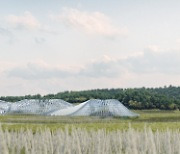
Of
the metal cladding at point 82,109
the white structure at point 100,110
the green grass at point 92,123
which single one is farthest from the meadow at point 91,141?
the white structure at point 100,110

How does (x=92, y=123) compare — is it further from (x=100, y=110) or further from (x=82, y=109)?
(x=100, y=110)

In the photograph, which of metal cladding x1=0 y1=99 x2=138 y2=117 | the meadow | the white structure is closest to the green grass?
the meadow

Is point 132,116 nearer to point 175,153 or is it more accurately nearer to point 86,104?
point 86,104

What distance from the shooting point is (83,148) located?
1584cm

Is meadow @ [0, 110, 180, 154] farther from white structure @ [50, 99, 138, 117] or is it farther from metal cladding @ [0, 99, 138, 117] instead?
white structure @ [50, 99, 138, 117]

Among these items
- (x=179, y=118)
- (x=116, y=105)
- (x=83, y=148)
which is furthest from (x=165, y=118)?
(x=83, y=148)

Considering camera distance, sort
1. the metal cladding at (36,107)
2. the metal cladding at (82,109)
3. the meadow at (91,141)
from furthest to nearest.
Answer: the metal cladding at (36,107) < the metal cladding at (82,109) < the meadow at (91,141)

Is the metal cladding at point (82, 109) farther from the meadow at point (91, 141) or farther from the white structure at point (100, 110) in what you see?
the meadow at point (91, 141)

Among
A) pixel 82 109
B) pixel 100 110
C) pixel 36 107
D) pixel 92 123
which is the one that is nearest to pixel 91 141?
pixel 92 123

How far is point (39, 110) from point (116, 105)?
17971mm

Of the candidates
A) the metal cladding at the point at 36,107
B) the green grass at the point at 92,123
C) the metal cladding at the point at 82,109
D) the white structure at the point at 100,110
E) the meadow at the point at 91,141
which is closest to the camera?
the meadow at the point at 91,141

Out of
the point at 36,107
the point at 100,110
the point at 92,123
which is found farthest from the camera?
the point at 36,107

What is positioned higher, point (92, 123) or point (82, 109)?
point (82, 109)

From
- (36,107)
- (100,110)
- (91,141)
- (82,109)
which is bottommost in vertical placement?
(91,141)
